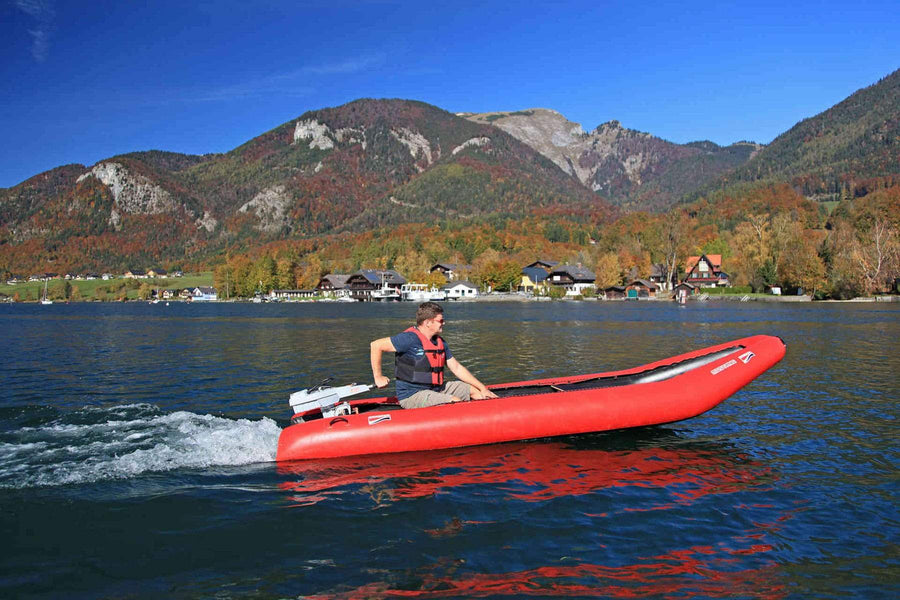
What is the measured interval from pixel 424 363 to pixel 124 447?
6.03 m

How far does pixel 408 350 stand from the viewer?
431 inches

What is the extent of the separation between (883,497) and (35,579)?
1107cm

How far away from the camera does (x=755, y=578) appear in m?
6.40

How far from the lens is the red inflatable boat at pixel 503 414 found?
10.7 metres

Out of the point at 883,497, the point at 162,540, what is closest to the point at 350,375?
the point at 162,540

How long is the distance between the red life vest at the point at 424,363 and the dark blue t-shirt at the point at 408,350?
59mm

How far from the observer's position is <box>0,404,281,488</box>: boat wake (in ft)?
33.0

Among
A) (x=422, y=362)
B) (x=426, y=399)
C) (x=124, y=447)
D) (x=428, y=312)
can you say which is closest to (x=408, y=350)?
→ (x=422, y=362)

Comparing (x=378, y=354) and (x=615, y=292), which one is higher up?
(x=378, y=354)

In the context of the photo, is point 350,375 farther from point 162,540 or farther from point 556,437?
point 162,540

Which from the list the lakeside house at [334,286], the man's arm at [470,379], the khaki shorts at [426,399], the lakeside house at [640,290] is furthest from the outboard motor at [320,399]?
the lakeside house at [334,286]

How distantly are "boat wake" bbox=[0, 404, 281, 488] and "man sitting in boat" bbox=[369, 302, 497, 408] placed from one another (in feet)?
8.86

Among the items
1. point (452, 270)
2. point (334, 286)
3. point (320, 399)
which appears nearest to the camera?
point (320, 399)

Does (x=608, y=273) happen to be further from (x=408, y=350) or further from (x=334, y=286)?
(x=408, y=350)
